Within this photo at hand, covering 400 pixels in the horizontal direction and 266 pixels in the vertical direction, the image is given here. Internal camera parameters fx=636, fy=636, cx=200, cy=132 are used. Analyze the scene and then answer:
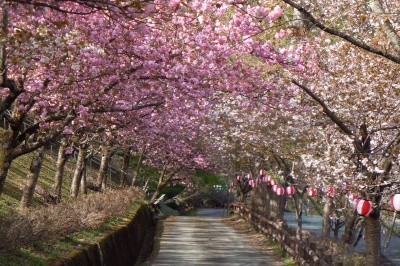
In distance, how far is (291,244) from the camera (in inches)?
899

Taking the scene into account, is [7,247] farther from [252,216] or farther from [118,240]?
[252,216]

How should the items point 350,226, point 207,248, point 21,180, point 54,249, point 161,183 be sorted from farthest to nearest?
point 161,183
point 21,180
point 207,248
point 350,226
point 54,249

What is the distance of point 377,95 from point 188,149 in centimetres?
2701

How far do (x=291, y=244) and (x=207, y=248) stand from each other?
4352mm

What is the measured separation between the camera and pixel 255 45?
12.5 meters

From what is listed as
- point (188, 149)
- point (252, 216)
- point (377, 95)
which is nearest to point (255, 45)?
point (377, 95)

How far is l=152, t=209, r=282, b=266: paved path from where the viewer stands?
22.0m

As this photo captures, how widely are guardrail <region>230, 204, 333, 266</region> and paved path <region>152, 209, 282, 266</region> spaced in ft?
2.80

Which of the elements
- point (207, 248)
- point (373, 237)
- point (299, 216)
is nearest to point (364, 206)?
point (373, 237)

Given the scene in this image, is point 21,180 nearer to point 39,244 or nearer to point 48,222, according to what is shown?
point 48,222

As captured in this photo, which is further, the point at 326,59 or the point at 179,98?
the point at 326,59

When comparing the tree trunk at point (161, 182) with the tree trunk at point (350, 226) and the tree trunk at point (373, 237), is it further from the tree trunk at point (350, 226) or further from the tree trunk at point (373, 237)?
the tree trunk at point (373, 237)

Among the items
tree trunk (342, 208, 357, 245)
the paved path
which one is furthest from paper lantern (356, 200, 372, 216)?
tree trunk (342, 208, 357, 245)

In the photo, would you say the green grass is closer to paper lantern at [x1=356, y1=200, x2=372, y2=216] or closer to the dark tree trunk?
paper lantern at [x1=356, y1=200, x2=372, y2=216]
